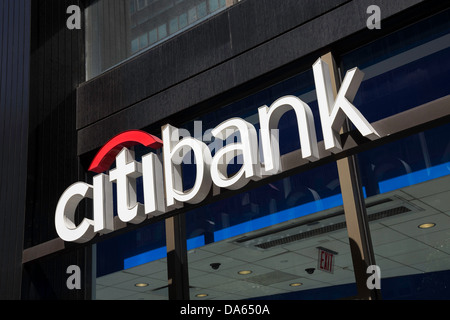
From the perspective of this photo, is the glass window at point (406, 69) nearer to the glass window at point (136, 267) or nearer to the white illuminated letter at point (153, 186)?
the white illuminated letter at point (153, 186)

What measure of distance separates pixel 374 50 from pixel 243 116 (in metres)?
1.40

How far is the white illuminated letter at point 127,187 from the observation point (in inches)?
213

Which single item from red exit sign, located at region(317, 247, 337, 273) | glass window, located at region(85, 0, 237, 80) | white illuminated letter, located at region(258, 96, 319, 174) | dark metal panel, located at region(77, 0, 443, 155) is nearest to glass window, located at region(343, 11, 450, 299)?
dark metal panel, located at region(77, 0, 443, 155)

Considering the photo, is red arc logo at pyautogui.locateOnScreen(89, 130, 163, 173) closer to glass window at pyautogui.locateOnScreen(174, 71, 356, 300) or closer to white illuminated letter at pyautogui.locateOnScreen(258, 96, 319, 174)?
glass window at pyautogui.locateOnScreen(174, 71, 356, 300)

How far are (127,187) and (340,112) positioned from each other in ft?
6.66

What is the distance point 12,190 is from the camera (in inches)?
261

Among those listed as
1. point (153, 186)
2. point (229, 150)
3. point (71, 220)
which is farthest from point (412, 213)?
point (71, 220)

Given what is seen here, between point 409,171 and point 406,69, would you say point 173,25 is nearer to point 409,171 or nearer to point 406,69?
point 406,69

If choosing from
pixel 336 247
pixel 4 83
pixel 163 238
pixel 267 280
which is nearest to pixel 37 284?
pixel 163 238

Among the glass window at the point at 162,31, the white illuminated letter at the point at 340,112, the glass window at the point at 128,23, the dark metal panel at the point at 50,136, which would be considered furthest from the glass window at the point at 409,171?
the dark metal panel at the point at 50,136

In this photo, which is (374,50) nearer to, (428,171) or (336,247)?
(428,171)

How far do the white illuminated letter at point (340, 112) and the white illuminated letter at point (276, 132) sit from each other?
11 centimetres

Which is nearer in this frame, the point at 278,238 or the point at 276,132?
the point at 276,132

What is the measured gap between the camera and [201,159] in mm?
5207
